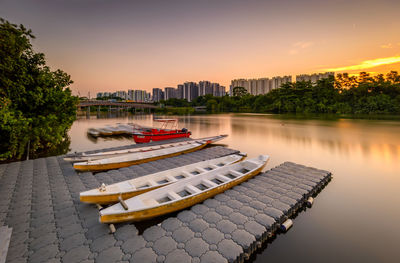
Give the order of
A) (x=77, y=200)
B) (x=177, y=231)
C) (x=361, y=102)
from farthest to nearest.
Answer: (x=361, y=102)
(x=77, y=200)
(x=177, y=231)

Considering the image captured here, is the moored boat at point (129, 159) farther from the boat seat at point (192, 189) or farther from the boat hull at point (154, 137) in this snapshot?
the boat hull at point (154, 137)

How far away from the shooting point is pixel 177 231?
4570 mm

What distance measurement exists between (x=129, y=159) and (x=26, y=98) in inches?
275

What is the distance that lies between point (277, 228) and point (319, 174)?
511 centimetres

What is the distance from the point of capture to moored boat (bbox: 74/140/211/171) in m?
8.63

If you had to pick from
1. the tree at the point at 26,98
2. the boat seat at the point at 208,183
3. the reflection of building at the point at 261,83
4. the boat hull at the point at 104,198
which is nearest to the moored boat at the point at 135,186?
the boat hull at the point at 104,198

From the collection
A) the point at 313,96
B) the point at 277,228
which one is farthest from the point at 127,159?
the point at 313,96

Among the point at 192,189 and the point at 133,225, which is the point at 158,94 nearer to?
the point at 192,189

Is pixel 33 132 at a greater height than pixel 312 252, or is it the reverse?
pixel 33 132

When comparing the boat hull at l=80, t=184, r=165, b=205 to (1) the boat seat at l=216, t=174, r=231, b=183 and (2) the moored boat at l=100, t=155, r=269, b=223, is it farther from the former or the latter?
(1) the boat seat at l=216, t=174, r=231, b=183

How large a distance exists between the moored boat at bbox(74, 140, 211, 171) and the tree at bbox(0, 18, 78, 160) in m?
3.58

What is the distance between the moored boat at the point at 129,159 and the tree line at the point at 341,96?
224 feet

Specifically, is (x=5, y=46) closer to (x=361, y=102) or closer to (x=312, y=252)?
(x=312, y=252)

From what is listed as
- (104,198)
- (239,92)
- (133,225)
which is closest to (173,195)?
(133,225)
